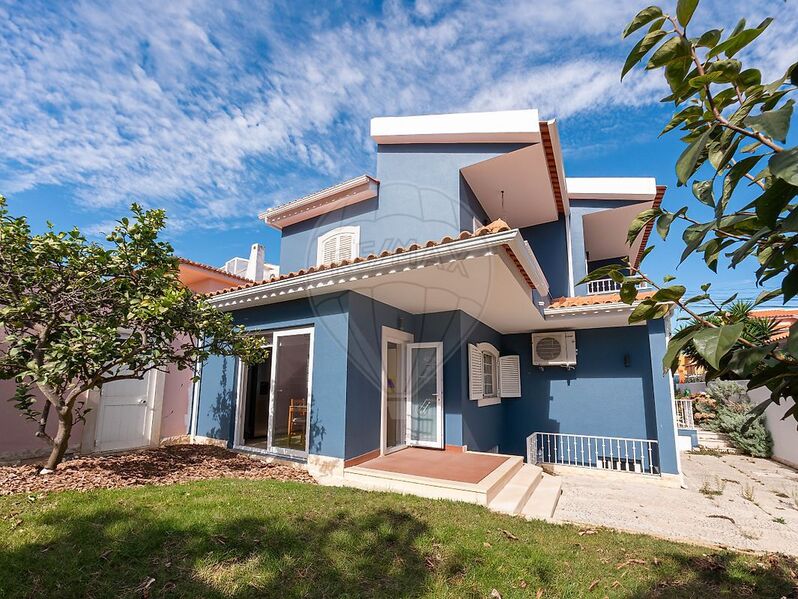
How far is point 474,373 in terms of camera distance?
8953mm

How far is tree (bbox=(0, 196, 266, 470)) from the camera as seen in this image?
16.3 ft

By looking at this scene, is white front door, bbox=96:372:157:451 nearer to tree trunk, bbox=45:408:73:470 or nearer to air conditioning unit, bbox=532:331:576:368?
tree trunk, bbox=45:408:73:470

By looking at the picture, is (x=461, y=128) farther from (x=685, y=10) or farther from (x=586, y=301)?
(x=685, y=10)

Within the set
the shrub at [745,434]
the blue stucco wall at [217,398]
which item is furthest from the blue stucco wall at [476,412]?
the shrub at [745,434]

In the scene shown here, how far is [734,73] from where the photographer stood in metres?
1.12

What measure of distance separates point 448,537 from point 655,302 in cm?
373

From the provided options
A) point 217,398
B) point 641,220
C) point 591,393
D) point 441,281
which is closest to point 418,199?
point 441,281

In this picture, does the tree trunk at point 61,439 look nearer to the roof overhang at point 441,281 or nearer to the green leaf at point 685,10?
the roof overhang at point 441,281

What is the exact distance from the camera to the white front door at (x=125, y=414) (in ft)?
26.7

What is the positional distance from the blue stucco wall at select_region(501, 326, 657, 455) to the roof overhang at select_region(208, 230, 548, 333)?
241 centimetres

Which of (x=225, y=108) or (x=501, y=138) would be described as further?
(x=501, y=138)

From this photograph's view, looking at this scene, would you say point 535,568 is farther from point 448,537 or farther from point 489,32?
point 489,32

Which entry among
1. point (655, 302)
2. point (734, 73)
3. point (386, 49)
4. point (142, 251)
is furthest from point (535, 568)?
point (386, 49)

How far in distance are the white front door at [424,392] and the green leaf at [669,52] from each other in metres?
7.60
